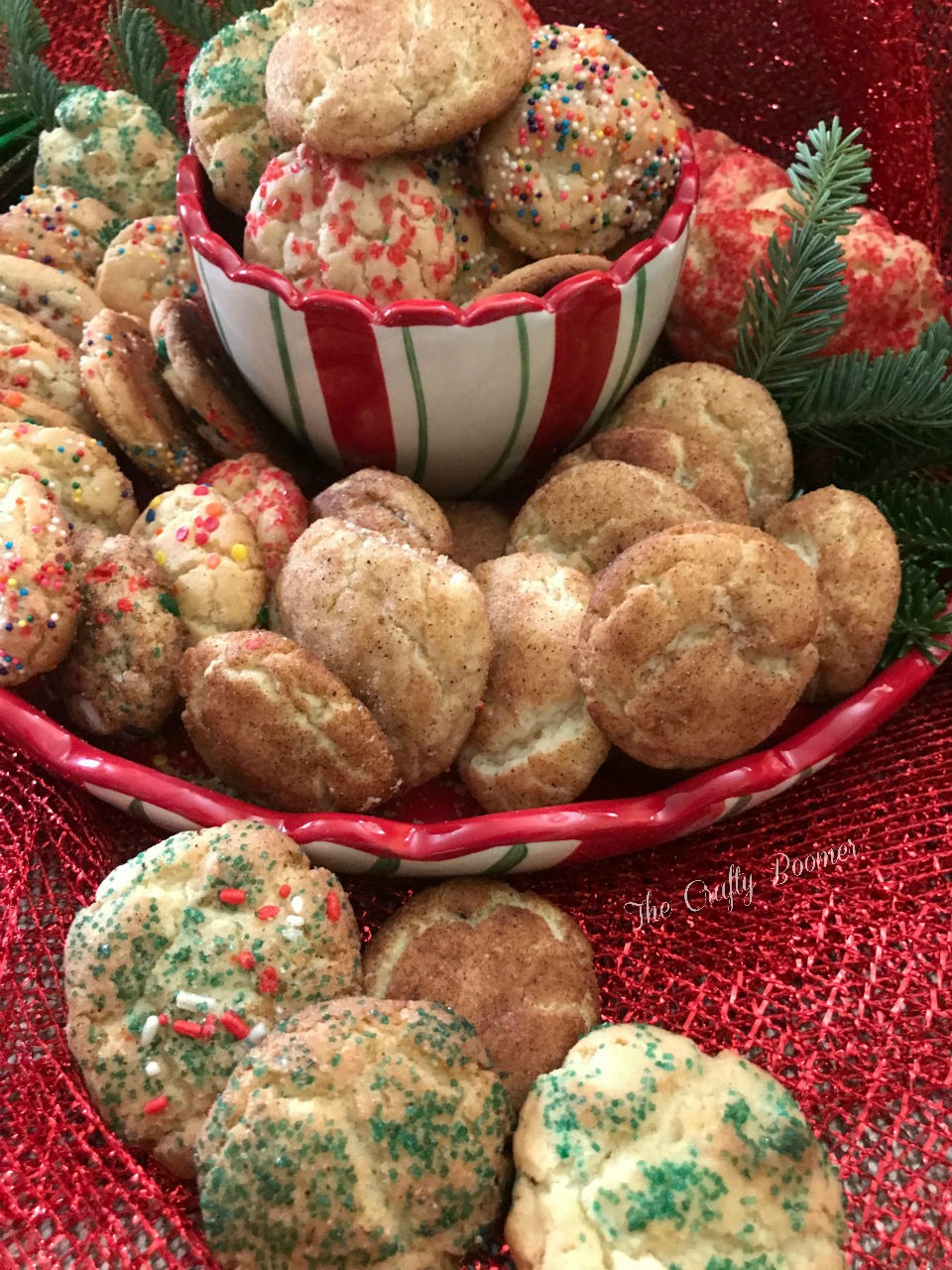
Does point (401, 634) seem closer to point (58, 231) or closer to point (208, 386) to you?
point (208, 386)

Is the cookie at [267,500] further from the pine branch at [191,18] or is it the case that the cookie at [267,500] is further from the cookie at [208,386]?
the pine branch at [191,18]

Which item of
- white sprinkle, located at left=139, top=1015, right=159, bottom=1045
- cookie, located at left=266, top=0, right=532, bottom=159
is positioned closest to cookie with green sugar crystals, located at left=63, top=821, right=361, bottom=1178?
white sprinkle, located at left=139, top=1015, right=159, bottom=1045

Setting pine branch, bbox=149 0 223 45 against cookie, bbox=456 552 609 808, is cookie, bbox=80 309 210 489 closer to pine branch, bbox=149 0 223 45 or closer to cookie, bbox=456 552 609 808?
cookie, bbox=456 552 609 808

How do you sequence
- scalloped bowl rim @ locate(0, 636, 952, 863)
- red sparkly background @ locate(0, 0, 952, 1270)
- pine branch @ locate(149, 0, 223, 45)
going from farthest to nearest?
pine branch @ locate(149, 0, 223, 45) < scalloped bowl rim @ locate(0, 636, 952, 863) < red sparkly background @ locate(0, 0, 952, 1270)

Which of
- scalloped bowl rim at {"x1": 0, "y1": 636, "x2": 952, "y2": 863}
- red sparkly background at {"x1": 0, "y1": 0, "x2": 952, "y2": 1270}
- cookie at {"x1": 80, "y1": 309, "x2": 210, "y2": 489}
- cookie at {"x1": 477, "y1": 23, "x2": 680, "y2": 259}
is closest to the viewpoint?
red sparkly background at {"x1": 0, "y1": 0, "x2": 952, "y2": 1270}

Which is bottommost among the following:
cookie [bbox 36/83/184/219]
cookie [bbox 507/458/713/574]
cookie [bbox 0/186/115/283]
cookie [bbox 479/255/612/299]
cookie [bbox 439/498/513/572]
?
cookie [bbox 439/498/513/572]

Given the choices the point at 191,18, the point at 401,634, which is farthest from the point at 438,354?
the point at 191,18

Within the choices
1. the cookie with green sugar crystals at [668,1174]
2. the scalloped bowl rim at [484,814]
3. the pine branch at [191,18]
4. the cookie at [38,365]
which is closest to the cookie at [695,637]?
the scalloped bowl rim at [484,814]
